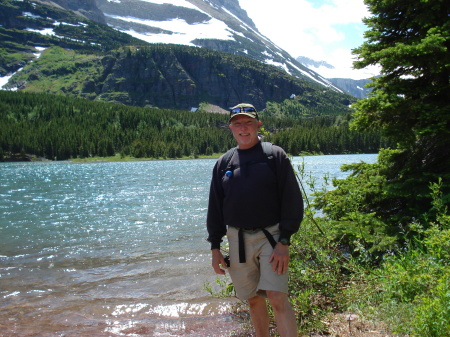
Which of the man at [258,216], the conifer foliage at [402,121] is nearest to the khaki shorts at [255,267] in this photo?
the man at [258,216]

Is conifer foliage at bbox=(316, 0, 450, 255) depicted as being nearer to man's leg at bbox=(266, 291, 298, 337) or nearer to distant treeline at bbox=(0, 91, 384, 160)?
man's leg at bbox=(266, 291, 298, 337)

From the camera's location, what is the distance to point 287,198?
13.8ft

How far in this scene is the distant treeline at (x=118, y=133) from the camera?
127625 millimetres

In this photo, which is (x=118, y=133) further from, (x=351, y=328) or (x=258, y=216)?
(x=258, y=216)

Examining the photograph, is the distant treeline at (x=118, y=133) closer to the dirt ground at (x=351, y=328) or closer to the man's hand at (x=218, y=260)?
the dirt ground at (x=351, y=328)

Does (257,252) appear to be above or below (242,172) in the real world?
below

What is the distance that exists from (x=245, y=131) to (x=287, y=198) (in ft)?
3.19

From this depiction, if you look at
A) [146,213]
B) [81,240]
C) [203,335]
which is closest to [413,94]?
[203,335]

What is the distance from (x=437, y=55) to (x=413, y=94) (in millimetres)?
917

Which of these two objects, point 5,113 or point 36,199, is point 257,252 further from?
point 5,113

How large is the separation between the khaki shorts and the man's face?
3.45 feet

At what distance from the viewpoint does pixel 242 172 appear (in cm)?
435

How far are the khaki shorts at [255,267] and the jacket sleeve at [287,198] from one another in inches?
6.9

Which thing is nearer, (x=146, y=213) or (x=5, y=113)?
(x=146, y=213)
